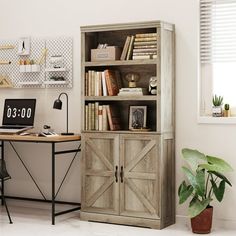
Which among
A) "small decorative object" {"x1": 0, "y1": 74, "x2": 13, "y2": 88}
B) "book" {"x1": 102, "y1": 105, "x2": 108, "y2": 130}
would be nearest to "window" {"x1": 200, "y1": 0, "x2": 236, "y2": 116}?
"book" {"x1": 102, "y1": 105, "x2": 108, "y2": 130}

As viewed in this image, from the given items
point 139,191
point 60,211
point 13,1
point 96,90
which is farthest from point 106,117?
point 13,1

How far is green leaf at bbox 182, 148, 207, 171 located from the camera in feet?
16.7

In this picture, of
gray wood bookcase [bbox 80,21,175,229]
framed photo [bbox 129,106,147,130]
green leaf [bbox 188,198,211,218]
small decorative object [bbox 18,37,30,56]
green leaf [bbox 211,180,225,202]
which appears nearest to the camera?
green leaf [bbox 188,198,211,218]

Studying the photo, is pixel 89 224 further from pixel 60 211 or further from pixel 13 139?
pixel 13 139

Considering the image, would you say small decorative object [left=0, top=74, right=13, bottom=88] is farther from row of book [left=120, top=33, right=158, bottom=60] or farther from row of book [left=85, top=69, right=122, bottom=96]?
row of book [left=120, top=33, right=158, bottom=60]

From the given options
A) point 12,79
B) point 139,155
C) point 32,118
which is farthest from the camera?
point 12,79

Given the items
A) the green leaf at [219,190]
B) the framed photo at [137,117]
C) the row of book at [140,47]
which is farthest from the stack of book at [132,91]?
the green leaf at [219,190]

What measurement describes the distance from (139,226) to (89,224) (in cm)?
47

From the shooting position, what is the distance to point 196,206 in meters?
4.96

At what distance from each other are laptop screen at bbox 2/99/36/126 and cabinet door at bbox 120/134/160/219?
115 centimetres

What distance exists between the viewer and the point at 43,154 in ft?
20.4

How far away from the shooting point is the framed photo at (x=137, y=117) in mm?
5438

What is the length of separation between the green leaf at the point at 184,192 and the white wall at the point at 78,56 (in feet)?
1.23

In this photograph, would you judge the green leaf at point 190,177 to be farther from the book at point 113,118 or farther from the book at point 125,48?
the book at point 125,48
